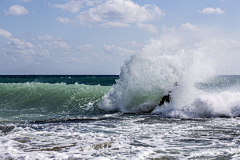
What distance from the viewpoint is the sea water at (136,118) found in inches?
193

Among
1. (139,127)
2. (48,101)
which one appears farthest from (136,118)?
(48,101)

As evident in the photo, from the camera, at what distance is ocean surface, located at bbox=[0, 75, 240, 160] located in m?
4.79

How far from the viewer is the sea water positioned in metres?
4.90

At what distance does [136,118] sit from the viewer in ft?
30.3

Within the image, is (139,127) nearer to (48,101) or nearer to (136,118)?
(136,118)

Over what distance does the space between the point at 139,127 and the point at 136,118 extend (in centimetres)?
185

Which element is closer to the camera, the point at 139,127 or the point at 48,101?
the point at 139,127

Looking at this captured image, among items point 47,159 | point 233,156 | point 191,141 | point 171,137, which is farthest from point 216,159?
point 47,159

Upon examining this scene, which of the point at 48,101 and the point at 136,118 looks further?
the point at 48,101

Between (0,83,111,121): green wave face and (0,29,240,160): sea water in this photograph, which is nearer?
(0,29,240,160): sea water

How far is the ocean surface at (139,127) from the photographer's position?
15.7 feet

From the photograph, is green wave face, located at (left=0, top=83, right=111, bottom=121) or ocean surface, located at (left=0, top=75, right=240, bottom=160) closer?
ocean surface, located at (left=0, top=75, right=240, bottom=160)

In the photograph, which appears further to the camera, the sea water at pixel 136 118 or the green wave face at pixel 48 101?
the green wave face at pixel 48 101

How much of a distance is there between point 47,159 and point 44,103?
10.3 m
